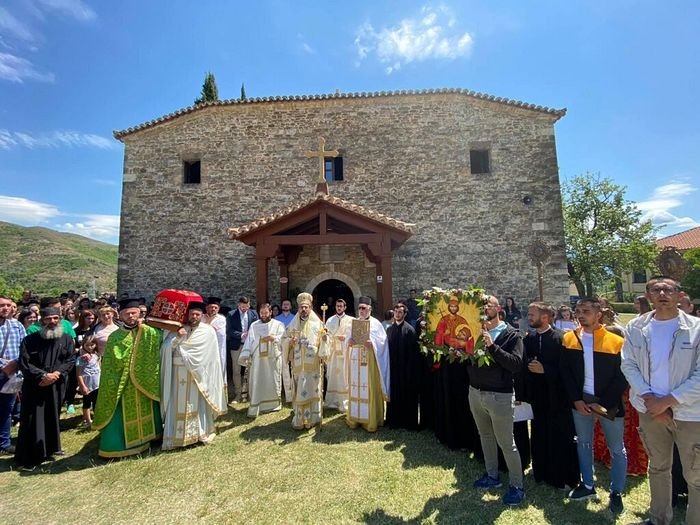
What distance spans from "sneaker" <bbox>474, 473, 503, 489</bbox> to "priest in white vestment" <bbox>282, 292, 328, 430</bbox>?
2.67 meters

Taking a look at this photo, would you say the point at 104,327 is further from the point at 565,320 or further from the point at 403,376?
the point at 565,320

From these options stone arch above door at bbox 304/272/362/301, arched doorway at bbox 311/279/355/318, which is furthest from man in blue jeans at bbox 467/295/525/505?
arched doorway at bbox 311/279/355/318

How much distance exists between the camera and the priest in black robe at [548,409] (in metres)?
3.80

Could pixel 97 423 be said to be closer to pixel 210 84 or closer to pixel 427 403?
pixel 427 403

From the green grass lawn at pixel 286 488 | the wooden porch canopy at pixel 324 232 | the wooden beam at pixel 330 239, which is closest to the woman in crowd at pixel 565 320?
the green grass lawn at pixel 286 488

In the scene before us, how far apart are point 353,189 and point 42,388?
9.82 m

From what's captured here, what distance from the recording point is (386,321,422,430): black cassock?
5723 mm

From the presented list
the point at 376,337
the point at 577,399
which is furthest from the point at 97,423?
the point at 577,399

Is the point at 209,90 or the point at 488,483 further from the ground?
the point at 209,90

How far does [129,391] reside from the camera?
5.00 meters

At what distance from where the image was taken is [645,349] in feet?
10.0

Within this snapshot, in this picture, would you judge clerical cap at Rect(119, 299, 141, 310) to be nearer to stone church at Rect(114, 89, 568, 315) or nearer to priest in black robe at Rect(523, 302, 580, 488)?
priest in black robe at Rect(523, 302, 580, 488)

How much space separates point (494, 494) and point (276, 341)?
423 cm

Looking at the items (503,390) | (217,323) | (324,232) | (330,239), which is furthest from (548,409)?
(324,232)
